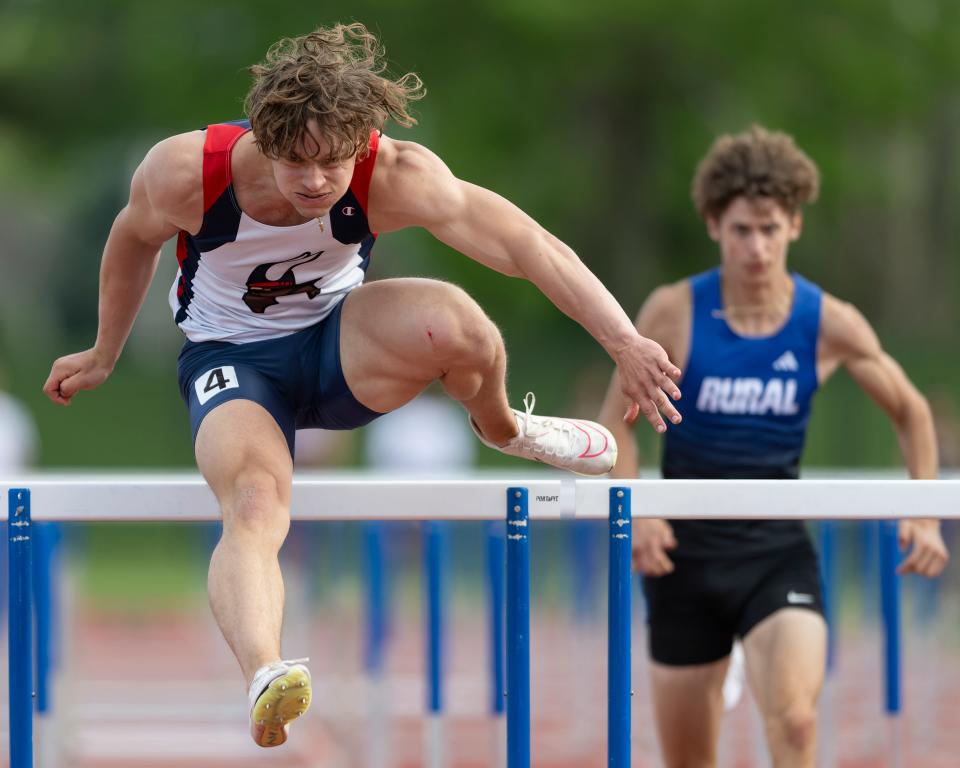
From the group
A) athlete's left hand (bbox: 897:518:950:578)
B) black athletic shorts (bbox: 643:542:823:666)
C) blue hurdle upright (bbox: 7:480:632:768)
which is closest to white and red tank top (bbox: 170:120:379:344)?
blue hurdle upright (bbox: 7:480:632:768)

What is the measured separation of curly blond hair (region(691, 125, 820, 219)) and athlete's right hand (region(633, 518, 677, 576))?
0.97 m

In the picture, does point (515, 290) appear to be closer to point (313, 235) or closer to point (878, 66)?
point (878, 66)

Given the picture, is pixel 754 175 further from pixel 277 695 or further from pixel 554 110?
pixel 554 110

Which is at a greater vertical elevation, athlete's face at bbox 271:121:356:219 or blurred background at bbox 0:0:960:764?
blurred background at bbox 0:0:960:764

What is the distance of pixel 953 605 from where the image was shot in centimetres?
1018

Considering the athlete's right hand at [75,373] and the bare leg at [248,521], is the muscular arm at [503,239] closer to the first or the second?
the bare leg at [248,521]

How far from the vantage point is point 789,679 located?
375 cm

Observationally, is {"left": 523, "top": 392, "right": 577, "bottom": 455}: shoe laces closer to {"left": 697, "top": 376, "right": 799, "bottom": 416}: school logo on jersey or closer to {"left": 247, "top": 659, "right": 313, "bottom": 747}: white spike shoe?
{"left": 697, "top": 376, "right": 799, "bottom": 416}: school logo on jersey

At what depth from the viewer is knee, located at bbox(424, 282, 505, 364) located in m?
3.19

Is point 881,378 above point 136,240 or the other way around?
the other way around

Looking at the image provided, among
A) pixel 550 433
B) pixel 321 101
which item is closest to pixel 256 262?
pixel 321 101

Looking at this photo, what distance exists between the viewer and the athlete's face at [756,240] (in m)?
4.11

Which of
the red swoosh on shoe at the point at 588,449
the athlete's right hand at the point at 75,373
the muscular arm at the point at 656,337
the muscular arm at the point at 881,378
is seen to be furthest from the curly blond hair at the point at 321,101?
the muscular arm at the point at 881,378

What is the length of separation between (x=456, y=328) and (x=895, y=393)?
1529 mm
